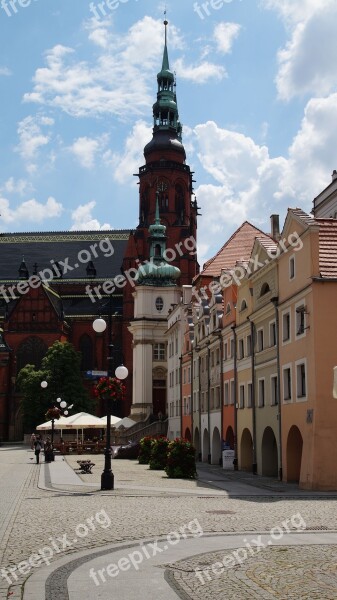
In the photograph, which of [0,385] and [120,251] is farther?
[120,251]

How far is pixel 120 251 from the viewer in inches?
4269

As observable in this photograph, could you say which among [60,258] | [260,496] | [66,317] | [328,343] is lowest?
[260,496]

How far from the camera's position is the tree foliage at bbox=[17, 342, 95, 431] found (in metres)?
77.9

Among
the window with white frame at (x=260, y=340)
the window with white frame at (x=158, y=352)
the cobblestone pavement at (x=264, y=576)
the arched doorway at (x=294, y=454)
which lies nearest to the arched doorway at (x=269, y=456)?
the arched doorway at (x=294, y=454)

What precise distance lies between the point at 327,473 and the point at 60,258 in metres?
86.3

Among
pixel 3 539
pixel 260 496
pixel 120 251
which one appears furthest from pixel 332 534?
pixel 120 251

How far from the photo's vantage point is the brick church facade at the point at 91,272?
9038cm

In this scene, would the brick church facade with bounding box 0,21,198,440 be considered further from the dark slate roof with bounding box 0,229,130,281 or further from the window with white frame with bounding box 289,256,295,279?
the window with white frame with bounding box 289,256,295,279

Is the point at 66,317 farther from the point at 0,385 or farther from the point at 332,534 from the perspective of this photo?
the point at 332,534

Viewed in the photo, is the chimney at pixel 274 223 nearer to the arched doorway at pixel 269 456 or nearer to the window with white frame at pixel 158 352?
the arched doorway at pixel 269 456

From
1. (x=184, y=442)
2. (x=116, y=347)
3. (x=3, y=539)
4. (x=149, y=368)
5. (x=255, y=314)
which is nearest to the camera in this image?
(x=3, y=539)

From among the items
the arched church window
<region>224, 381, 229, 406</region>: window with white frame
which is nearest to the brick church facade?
the arched church window

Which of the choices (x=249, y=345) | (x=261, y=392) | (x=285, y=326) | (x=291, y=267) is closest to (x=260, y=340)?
(x=249, y=345)

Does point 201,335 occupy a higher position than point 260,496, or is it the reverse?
point 201,335
